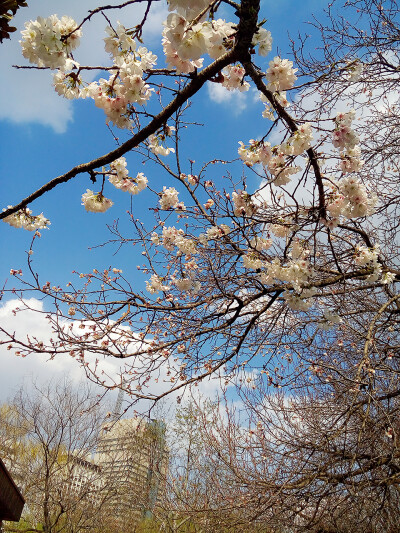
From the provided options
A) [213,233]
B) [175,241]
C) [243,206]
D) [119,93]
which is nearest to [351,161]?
[243,206]

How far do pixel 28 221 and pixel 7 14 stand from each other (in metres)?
1.58

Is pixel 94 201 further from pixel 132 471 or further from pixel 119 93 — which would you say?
pixel 132 471

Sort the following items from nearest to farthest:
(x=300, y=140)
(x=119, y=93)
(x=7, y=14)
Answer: (x=7, y=14) → (x=119, y=93) → (x=300, y=140)

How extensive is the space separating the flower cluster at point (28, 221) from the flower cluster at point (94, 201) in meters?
0.57

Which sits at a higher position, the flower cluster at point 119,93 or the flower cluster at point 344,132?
the flower cluster at point 344,132

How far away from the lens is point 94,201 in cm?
257

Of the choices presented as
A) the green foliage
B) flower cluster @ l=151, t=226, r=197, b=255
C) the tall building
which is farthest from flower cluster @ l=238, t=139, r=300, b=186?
the tall building

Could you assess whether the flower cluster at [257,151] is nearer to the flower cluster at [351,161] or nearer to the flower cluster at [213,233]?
the flower cluster at [351,161]

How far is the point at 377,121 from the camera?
16.3 feet

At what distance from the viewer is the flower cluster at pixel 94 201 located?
2566 millimetres

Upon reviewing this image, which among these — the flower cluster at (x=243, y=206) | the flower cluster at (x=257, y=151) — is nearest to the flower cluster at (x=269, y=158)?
the flower cluster at (x=257, y=151)

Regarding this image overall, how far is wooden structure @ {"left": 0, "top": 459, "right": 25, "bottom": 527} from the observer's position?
3914 millimetres

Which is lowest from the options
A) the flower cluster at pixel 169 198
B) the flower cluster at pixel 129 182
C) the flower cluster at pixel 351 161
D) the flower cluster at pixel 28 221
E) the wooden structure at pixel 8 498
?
the wooden structure at pixel 8 498

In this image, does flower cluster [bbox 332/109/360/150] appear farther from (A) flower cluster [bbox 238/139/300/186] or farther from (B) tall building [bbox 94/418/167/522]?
(B) tall building [bbox 94/418/167/522]
